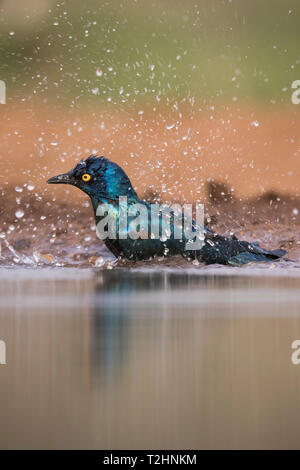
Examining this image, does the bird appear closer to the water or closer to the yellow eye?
the yellow eye

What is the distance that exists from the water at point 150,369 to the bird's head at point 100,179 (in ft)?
5.24

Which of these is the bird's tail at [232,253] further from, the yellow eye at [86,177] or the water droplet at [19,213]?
the water droplet at [19,213]

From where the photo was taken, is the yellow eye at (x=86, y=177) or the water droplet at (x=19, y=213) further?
the water droplet at (x=19, y=213)

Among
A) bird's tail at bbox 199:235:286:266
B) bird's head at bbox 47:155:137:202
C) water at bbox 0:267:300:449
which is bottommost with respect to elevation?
water at bbox 0:267:300:449

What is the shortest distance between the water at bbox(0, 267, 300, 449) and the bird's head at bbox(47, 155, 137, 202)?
1.60m

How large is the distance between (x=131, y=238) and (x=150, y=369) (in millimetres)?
3238

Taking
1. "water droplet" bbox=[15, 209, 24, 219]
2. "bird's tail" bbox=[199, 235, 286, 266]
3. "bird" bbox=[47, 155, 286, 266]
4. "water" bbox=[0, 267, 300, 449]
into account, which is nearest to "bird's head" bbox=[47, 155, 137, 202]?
"bird" bbox=[47, 155, 286, 266]

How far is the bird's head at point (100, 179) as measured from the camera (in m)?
5.64

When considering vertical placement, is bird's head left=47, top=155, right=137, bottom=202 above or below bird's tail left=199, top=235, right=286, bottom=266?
above

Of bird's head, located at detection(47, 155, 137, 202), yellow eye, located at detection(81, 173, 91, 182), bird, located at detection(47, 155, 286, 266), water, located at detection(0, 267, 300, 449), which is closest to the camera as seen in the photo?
water, located at detection(0, 267, 300, 449)

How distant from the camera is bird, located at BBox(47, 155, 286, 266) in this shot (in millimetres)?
5465

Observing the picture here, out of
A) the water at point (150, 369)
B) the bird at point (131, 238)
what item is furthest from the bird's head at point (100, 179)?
the water at point (150, 369)

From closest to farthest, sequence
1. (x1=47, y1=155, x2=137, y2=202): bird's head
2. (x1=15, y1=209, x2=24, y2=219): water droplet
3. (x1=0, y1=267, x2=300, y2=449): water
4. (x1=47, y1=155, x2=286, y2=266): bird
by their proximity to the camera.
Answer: (x1=0, y1=267, x2=300, y2=449): water, (x1=47, y1=155, x2=286, y2=266): bird, (x1=47, y1=155, x2=137, y2=202): bird's head, (x1=15, y1=209, x2=24, y2=219): water droplet

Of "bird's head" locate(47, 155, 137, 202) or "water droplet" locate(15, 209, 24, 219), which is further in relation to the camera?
"water droplet" locate(15, 209, 24, 219)
